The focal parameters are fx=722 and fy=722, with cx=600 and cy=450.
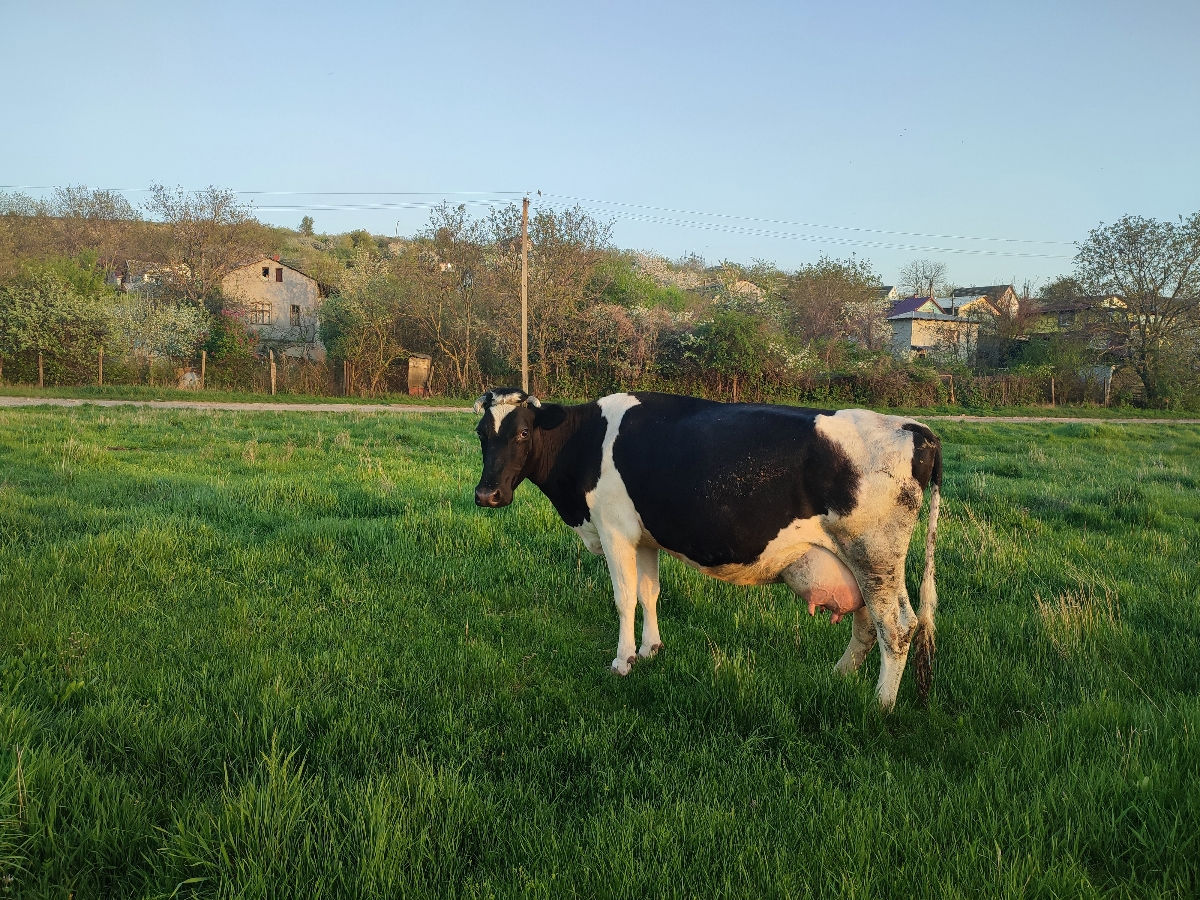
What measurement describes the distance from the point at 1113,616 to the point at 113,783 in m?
6.12

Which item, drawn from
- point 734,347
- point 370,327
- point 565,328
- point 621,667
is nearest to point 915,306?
point 734,347

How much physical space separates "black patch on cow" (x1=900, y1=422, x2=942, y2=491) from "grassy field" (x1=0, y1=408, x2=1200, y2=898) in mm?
1216

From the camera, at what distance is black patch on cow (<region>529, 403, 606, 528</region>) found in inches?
197

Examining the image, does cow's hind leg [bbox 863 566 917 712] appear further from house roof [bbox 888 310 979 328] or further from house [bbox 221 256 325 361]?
house roof [bbox 888 310 979 328]

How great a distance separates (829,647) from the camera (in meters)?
4.80

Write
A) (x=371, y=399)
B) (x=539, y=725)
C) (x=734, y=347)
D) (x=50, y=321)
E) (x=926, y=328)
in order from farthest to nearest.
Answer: (x=926, y=328), (x=734, y=347), (x=50, y=321), (x=371, y=399), (x=539, y=725)

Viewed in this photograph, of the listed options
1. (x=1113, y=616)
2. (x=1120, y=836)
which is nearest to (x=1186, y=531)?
(x=1113, y=616)

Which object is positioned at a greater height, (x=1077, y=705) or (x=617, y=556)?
(x=617, y=556)

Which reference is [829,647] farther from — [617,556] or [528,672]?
[528,672]

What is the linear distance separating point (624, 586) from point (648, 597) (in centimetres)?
34


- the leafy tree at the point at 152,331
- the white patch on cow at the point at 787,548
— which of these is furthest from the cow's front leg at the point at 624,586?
the leafy tree at the point at 152,331

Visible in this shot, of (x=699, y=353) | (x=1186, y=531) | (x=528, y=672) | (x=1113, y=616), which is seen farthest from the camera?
(x=699, y=353)

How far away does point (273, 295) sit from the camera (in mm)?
54719

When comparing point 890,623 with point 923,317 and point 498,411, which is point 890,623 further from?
point 923,317
